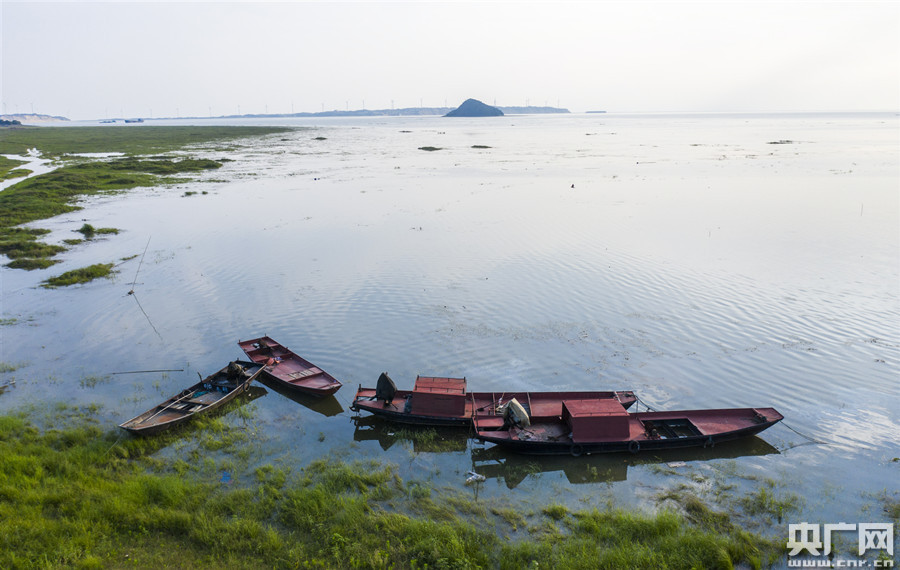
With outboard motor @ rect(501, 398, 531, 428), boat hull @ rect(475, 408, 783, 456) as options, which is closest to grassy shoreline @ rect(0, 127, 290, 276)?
outboard motor @ rect(501, 398, 531, 428)

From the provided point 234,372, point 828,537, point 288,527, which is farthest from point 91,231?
point 828,537

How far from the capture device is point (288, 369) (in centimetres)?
2192

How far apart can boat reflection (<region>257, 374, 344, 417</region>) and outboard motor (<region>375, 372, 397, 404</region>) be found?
239 cm

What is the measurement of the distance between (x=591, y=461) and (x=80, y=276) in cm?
3413

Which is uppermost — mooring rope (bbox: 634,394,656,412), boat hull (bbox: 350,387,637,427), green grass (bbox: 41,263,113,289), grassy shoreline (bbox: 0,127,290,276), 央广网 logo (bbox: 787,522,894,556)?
grassy shoreline (bbox: 0,127,290,276)

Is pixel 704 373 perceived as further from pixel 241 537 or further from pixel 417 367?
pixel 241 537

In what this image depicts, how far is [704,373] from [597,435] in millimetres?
7624

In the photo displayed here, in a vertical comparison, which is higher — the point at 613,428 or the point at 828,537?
the point at 613,428

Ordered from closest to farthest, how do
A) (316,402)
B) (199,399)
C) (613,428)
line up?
(613,428) < (199,399) < (316,402)

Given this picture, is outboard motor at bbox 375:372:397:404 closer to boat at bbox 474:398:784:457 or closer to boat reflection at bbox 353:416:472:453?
boat reflection at bbox 353:416:472:453

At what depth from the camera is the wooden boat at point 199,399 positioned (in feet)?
58.7

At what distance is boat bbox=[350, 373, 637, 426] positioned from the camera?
18.1 metres

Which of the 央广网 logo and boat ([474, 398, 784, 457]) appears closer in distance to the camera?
the 央广网 logo

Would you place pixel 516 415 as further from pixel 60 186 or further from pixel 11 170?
pixel 11 170
